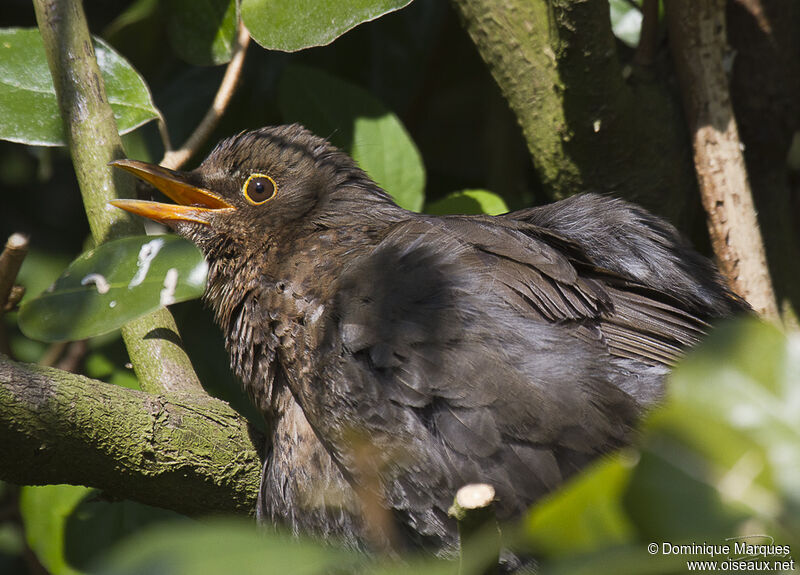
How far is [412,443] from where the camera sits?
2.13 m

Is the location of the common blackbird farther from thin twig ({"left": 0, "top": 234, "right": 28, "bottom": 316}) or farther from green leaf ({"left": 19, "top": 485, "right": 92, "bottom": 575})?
green leaf ({"left": 19, "top": 485, "right": 92, "bottom": 575})

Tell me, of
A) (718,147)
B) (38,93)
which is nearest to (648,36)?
(718,147)

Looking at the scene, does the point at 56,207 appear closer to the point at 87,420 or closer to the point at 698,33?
the point at 87,420

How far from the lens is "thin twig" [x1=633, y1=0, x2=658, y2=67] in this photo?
312cm

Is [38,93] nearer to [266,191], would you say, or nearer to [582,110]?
[266,191]

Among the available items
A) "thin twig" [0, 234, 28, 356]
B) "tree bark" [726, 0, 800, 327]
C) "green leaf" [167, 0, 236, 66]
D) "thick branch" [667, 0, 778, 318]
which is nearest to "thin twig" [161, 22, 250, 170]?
"green leaf" [167, 0, 236, 66]

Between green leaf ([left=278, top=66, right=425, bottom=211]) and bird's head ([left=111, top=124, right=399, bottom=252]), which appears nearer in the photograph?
bird's head ([left=111, top=124, right=399, bottom=252])

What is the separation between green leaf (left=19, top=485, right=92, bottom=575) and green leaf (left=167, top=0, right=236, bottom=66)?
5.01 feet

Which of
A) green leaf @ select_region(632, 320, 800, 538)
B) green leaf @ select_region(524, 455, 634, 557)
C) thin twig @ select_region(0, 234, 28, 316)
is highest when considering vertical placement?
green leaf @ select_region(632, 320, 800, 538)

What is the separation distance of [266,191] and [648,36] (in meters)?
1.48

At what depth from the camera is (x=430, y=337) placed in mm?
2166

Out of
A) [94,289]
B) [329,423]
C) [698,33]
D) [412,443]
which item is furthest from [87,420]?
[698,33]

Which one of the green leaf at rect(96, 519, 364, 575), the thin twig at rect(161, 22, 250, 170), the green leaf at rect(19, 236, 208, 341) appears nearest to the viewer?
the green leaf at rect(96, 519, 364, 575)

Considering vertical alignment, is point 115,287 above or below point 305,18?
below
